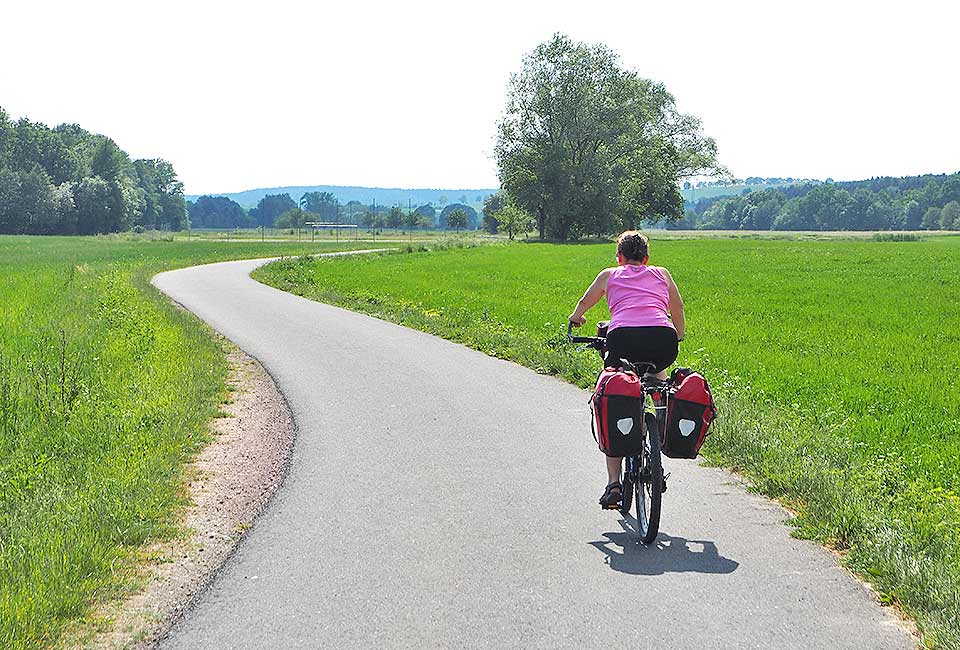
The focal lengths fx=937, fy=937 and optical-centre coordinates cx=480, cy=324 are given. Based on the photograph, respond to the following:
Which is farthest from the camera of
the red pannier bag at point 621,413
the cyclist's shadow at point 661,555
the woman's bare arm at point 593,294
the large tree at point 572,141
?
the large tree at point 572,141

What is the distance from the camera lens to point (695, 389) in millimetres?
5676

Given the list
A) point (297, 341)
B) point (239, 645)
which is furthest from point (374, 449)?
point (297, 341)

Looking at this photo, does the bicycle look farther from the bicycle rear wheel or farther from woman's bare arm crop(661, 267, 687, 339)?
woman's bare arm crop(661, 267, 687, 339)

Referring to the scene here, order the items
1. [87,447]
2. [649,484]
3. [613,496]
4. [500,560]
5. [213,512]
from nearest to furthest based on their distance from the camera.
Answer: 1. [500,560]
2. [649,484]
3. [613,496]
4. [213,512]
5. [87,447]

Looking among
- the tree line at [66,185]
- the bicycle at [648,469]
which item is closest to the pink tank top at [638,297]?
the bicycle at [648,469]

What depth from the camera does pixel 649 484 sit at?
574cm

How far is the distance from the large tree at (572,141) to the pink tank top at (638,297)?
68.3m

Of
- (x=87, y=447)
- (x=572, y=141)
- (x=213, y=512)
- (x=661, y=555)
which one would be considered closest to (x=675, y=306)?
(x=661, y=555)

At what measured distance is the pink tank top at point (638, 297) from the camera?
5.92 meters

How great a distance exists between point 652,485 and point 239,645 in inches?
102

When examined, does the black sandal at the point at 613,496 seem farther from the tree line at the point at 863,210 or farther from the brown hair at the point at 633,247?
the tree line at the point at 863,210

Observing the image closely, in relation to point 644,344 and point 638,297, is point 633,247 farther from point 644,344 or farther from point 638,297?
point 644,344

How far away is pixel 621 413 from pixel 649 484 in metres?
0.50

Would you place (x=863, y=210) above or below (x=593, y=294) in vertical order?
below
